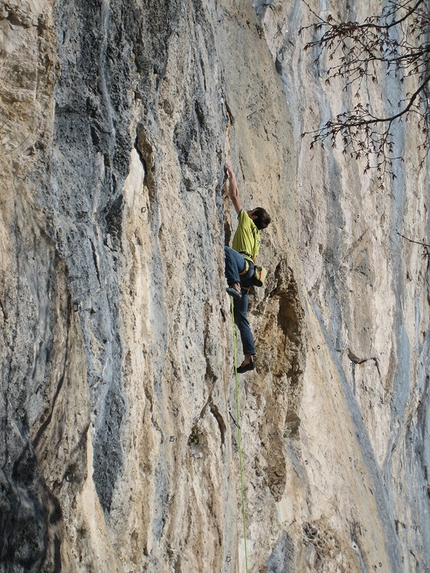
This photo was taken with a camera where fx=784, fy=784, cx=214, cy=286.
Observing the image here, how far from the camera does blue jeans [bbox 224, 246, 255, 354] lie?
23.7ft

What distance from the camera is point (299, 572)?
805cm

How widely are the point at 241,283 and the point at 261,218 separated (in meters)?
0.72

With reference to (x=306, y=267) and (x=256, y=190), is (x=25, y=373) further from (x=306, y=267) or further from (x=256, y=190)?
(x=306, y=267)

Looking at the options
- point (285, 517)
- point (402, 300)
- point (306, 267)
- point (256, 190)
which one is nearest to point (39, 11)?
point (256, 190)

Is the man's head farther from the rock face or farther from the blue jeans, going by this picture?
the blue jeans

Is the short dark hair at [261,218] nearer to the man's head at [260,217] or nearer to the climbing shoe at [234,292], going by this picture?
the man's head at [260,217]

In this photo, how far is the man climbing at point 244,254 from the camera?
294 inches

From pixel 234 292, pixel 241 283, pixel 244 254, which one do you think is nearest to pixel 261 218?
pixel 244 254

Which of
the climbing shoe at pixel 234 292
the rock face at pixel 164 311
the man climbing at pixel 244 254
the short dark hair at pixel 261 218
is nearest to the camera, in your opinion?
the rock face at pixel 164 311

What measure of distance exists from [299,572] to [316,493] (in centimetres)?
96

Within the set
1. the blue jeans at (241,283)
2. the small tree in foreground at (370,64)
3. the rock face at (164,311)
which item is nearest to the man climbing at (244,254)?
the blue jeans at (241,283)

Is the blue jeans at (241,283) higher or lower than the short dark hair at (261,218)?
lower

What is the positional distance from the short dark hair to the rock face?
0.31 meters

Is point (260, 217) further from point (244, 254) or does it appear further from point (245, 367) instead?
point (245, 367)
